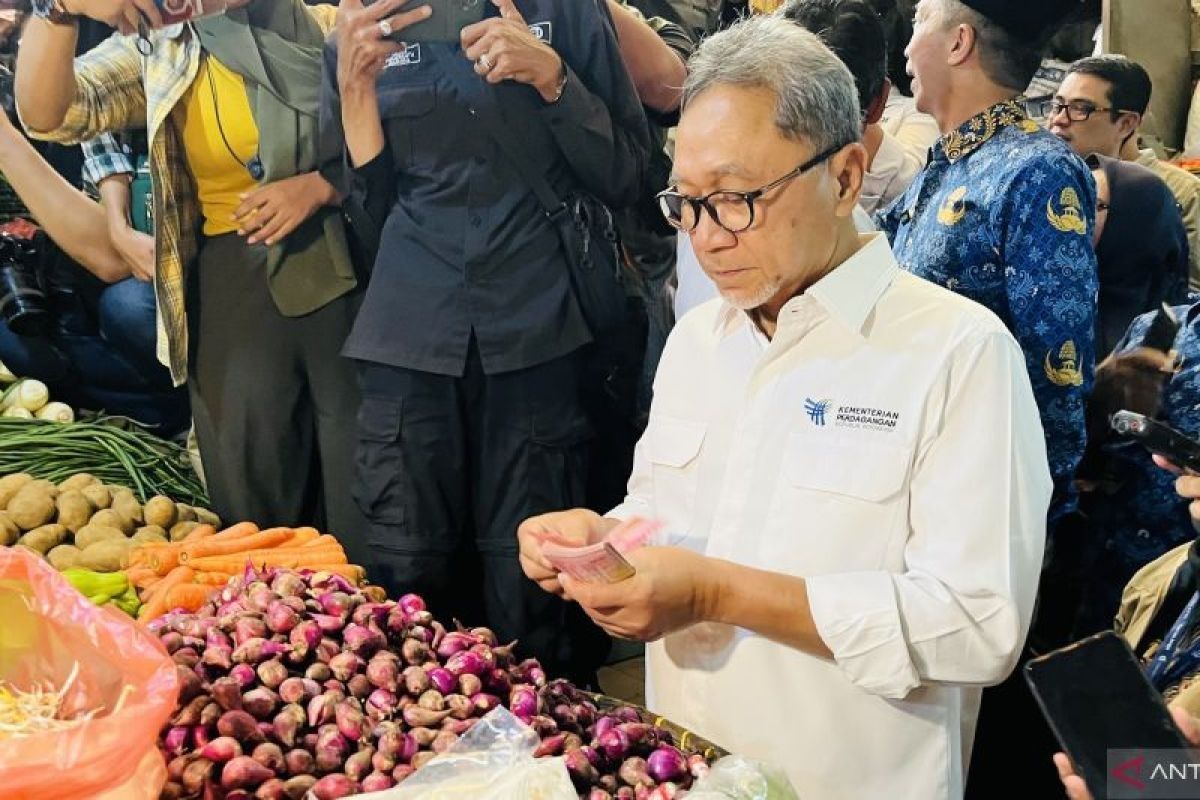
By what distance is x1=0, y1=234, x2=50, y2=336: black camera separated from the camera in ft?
8.84

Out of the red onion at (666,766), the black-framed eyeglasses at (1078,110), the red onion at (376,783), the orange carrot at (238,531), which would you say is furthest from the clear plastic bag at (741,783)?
the black-framed eyeglasses at (1078,110)

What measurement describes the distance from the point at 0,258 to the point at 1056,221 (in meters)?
2.40

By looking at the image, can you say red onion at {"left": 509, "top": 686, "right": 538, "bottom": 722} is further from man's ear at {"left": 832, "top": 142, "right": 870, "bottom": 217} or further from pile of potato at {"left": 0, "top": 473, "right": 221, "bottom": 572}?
pile of potato at {"left": 0, "top": 473, "right": 221, "bottom": 572}

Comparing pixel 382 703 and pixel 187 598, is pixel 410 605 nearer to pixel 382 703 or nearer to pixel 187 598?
pixel 382 703

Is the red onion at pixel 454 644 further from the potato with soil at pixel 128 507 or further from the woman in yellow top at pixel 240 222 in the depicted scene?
the potato with soil at pixel 128 507

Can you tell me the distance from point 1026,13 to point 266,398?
1981 mm

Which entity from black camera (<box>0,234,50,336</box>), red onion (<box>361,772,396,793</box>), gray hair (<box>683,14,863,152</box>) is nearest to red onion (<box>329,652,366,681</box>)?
red onion (<box>361,772,396,793</box>)

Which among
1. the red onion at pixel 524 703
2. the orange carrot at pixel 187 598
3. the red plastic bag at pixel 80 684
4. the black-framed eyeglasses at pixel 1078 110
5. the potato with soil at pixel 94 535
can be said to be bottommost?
the potato with soil at pixel 94 535

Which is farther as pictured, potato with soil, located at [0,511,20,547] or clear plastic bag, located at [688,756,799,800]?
potato with soil, located at [0,511,20,547]

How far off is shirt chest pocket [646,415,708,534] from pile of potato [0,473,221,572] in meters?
1.58

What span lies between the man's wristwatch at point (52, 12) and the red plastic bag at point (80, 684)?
1.58 m

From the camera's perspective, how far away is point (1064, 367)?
2109 mm

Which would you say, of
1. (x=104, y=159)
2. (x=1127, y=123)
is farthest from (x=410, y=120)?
(x=1127, y=123)

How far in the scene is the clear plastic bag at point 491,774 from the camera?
1.23 metres
